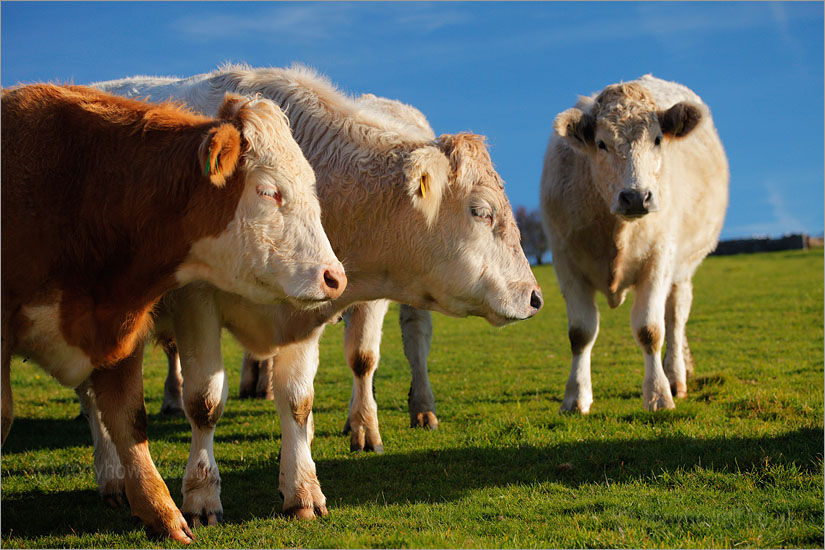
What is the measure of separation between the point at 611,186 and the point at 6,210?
5.71 meters

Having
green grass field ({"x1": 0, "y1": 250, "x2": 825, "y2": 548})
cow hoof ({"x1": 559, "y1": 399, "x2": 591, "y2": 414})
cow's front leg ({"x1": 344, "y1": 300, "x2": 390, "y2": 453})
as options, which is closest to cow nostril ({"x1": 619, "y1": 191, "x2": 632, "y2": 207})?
green grass field ({"x1": 0, "y1": 250, "x2": 825, "y2": 548})

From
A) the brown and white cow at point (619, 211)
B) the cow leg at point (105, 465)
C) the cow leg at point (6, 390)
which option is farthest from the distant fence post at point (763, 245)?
the cow leg at point (6, 390)

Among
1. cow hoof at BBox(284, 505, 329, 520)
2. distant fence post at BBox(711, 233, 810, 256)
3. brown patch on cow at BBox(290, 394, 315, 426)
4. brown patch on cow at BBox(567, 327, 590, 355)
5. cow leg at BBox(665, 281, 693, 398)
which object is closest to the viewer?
cow hoof at BBox(284, 505, 329, 520)

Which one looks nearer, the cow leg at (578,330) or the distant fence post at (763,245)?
the cow leg at (578,330)

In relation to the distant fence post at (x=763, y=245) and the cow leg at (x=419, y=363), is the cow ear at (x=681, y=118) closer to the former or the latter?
the cow leg at (x=419, y=363)

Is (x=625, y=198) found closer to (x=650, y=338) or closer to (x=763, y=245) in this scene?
(x=650, y=338)

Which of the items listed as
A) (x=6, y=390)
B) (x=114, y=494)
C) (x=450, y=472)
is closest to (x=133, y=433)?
(x=6, y=390)

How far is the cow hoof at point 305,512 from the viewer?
18.1 ft

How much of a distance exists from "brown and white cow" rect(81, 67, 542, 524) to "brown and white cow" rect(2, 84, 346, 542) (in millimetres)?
688

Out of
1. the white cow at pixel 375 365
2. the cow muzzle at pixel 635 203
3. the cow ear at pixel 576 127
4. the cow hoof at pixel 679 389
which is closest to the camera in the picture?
the white cow at pixel 375 365

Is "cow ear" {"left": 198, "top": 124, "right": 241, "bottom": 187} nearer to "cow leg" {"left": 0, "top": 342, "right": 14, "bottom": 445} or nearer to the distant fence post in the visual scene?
"cow leg" {"left": 0, "top": 342, "right": 14, "bottom": 445}

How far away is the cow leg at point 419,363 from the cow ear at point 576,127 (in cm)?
236

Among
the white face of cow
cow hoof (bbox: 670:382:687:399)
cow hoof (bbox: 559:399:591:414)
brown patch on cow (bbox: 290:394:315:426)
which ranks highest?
the white face of cow

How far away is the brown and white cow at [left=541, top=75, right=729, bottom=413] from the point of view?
27.6ft
